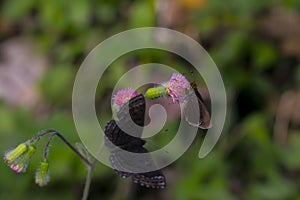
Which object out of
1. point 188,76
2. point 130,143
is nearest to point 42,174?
point 130,143

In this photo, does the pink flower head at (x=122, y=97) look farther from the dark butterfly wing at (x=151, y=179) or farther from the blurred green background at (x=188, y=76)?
the blurred green background at (x=188, y=76)

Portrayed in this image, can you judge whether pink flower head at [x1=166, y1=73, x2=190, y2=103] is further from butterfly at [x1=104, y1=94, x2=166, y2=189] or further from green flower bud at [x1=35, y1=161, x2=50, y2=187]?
green flower bud at [x1=35, y1=161, x2=50, y2=187]

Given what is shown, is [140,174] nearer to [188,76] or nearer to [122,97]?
[122,97]

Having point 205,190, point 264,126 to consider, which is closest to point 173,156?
point 205,190

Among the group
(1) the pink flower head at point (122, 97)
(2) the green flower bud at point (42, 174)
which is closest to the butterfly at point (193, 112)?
(1) the pink flower head at point (122, 97)

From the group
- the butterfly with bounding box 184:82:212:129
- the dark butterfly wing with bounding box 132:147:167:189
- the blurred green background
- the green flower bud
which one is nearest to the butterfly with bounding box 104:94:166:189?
the dark butterfly wing with bounding box 132:147:167:189

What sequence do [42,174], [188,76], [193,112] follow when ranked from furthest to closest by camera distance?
[188,76] < [42,174] < [193,112]

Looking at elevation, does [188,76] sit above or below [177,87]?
above

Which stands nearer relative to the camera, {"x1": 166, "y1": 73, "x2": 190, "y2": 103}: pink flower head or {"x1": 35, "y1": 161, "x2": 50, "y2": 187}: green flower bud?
{"x1": 166, "y1": 73, "x2": 190, "y2": 103}: pink flower head
